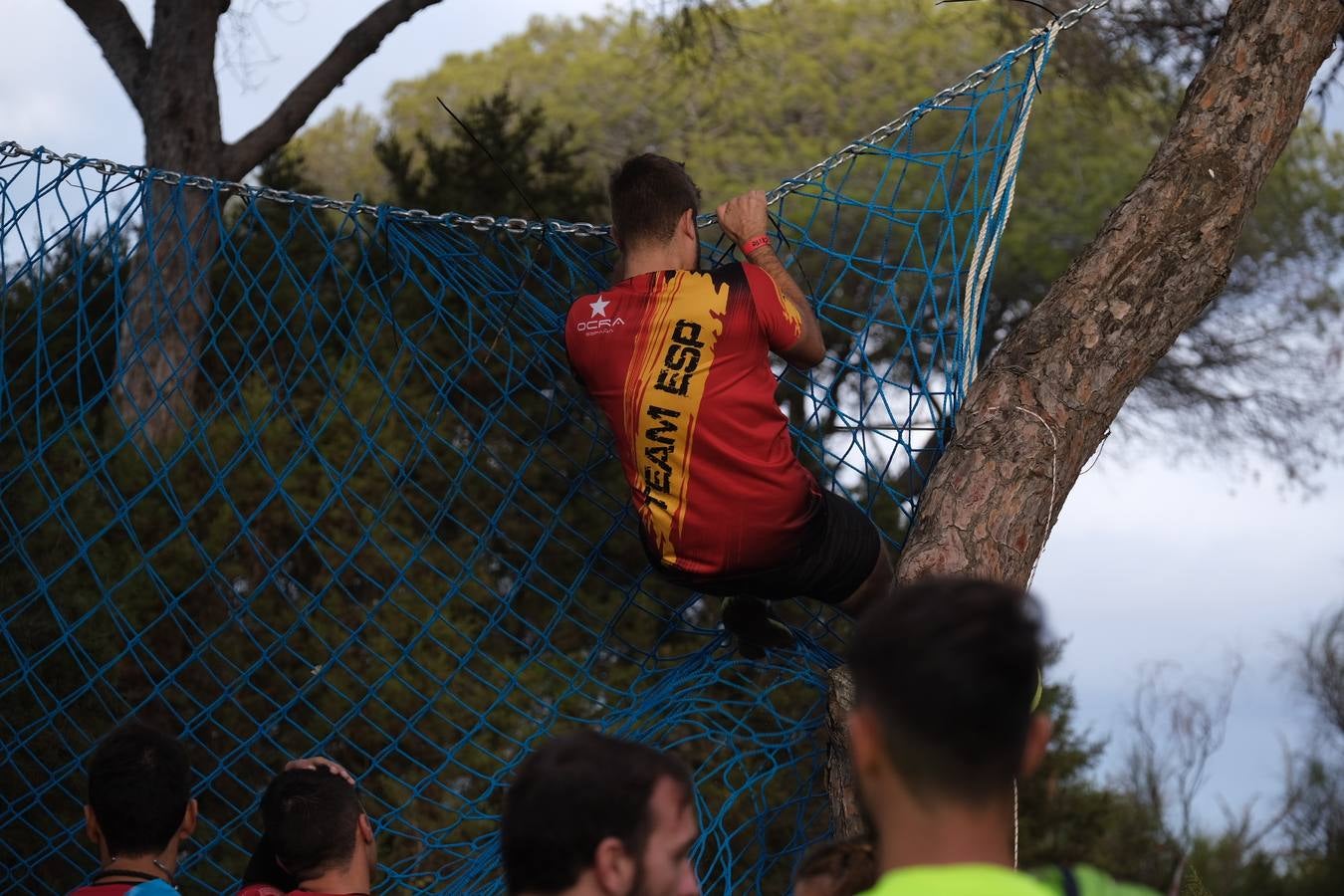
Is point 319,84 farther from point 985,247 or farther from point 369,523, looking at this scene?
point 985,247

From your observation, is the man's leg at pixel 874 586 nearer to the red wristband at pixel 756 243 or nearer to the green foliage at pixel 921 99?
the red wristband at pixel 756 243

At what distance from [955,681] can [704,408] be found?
1555 mm

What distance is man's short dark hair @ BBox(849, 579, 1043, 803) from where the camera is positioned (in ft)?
3.96

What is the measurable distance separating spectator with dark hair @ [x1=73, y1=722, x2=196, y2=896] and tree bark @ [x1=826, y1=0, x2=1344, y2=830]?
44.8 inches

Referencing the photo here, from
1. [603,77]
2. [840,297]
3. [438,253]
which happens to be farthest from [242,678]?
[603,77]

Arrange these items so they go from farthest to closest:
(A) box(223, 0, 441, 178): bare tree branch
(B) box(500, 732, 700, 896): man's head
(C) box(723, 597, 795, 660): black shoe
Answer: (A) box(223, 0, 441, 178): bare tree branch
(C) box(723, 597, 795, 660): black shoe
(B) box(500, 732, 700, 896): man's head

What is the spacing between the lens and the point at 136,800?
2271 millimetres

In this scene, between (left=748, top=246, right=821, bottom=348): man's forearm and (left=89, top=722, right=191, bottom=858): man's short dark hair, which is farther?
(left=748, top=246, right=821, bottom=348): man's forearm

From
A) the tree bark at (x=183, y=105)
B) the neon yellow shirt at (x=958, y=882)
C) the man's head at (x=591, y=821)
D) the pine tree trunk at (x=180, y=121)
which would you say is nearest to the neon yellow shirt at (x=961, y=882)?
the neon yellow shirt at (x=958, y=882)

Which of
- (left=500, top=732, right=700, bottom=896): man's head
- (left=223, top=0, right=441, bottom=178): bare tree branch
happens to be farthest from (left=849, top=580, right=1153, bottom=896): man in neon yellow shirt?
(left=223, top=0, right=441, bottom=178): bare tree branch

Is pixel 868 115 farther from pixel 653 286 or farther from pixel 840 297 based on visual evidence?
pixel 653 286

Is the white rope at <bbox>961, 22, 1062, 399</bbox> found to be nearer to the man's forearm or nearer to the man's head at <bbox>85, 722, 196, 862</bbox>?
the man's forearm

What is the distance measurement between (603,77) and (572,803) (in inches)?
492

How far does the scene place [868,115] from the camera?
12.4 meters
